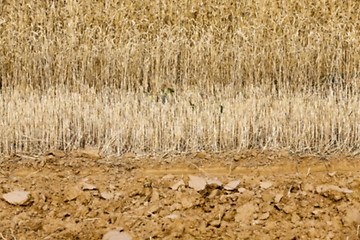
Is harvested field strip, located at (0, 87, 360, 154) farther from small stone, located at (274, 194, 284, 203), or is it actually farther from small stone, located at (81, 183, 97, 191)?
small stone, located at (274, 194, 284, 203)

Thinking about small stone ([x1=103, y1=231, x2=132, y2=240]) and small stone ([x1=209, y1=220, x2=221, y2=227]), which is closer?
small stone ([x1=103, y1=231, x2=132, y2=240])

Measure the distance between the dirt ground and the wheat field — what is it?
17.7 inches

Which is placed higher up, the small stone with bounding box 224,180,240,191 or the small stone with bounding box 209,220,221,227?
the small stone with bounding box 224,180,240,191

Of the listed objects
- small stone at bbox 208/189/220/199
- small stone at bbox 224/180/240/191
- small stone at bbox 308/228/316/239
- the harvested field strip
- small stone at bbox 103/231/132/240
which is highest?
the harvested field strip

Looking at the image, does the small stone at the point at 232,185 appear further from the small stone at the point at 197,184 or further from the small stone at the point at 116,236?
the small stone at the point at 116,236

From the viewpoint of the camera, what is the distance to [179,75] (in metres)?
6.82

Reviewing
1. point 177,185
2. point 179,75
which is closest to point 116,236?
point 177,185

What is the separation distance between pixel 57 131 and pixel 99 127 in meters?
0.58

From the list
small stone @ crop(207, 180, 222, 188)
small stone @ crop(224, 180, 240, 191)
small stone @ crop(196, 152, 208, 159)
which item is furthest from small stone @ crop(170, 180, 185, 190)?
small stone @ crop(196, 152, 208, 159)

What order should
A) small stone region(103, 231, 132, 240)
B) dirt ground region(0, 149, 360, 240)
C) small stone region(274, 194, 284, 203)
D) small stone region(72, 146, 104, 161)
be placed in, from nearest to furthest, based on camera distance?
1. small stone region(103, 231, 132, 240)
2. dirt ground region(0, 149, 360, 240)
3. small stone region(274, 194, 284, 203)
4. small stone region(72, 146, 104, 161)

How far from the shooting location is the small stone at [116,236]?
2904 millimetres

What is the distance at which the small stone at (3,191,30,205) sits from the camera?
134 inches

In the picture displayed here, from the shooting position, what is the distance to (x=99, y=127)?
493cm

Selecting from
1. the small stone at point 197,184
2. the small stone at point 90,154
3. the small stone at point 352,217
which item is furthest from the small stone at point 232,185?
the small stone at point 90,154
